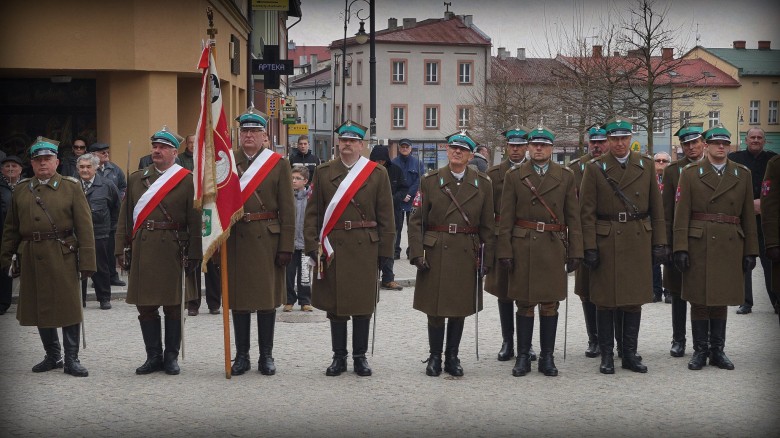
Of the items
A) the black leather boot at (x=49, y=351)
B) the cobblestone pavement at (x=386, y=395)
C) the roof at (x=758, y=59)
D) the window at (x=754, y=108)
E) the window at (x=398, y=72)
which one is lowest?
the cobblestone pavement at (x=386, y=395)

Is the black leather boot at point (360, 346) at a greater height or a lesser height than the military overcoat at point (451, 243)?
lesser

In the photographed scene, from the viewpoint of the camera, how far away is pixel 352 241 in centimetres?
939

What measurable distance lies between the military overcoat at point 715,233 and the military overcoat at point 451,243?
1812 millimetres

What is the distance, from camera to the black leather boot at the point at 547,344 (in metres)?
9.34

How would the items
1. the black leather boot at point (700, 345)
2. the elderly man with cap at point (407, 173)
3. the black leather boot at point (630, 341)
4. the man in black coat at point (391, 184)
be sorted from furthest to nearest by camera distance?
the elderly man with cap at point (407, 173) → the man in black coat at point (391, 184) → the black leather boot at point (700, 345) → the black leather boot at point (630, 341)

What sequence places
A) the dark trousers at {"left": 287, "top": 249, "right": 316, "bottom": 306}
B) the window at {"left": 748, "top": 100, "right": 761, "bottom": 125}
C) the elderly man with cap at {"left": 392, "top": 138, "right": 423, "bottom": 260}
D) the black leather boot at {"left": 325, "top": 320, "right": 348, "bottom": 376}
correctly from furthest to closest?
the elderly man with cap at {"left": 392, "top": 138, "right": 423, "bottom": 260}, the dark trousers at {"left": 287, "top": 249, "right": 316, "bottom": 306}, the black leather boot at {"left": 325, "top": 320, "right": 348, "bottom": 376}, the window at {"left": 748, "top": 100, "right": 761, "bottom": 125}

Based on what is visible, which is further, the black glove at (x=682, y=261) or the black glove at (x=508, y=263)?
the black glove at (x=682, y=261)

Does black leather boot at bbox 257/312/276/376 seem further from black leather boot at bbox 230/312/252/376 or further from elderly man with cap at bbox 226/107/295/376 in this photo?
black leather boot at bbox 230/312/252/376

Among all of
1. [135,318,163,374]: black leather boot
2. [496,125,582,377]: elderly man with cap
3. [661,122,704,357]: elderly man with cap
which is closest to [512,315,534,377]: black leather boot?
[496,125,582,377]: elderly man with cap

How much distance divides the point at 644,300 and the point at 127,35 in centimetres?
1103

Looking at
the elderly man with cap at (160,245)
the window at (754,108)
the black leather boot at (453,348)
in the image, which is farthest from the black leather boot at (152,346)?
the window at (754,108)

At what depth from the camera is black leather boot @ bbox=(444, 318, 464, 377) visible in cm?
928

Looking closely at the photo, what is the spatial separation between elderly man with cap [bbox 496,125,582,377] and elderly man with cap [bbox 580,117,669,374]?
0.77ft

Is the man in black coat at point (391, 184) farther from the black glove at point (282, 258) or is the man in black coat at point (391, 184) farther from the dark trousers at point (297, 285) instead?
the black glove at point (282, 258)
